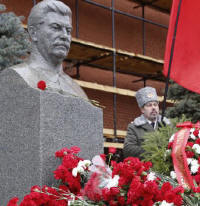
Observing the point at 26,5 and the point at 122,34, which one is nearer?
the point at 26,5

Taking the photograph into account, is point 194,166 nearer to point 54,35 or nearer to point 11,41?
point 54,35

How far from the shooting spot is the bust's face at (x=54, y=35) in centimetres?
432

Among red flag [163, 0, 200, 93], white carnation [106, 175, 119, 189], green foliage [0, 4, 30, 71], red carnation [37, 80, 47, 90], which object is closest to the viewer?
white carnation [106, 175, 119, 189]

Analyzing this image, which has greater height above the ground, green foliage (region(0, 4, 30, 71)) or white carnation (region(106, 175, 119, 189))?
green foliage (region(0, 4, 30, 71))

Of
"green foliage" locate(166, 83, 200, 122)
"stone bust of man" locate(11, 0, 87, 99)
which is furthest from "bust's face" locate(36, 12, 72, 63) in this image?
"green foliage" locate(166, 83, 200, 122)

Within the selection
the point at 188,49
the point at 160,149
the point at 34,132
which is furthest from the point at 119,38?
the point at 34,132

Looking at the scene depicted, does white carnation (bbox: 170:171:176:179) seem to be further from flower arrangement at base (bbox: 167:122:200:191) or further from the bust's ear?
the bust's ear

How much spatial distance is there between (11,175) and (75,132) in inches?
23.8

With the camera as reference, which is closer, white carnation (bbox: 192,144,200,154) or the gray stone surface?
the gray stone surface

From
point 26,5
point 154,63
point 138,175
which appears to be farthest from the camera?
point 154,63

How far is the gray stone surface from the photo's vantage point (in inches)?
154

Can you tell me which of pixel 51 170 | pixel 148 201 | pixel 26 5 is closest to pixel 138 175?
pixel 148 201

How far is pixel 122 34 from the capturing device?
55.4 feet

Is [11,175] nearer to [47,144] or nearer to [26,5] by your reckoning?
[47,144]
